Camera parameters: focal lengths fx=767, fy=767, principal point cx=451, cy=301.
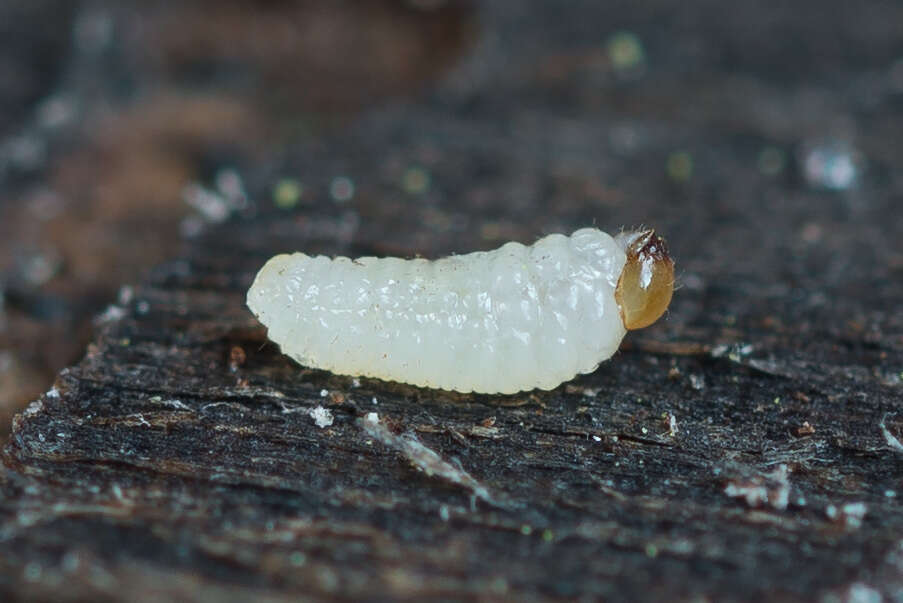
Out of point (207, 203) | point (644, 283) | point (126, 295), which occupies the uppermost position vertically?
point (207, 203)

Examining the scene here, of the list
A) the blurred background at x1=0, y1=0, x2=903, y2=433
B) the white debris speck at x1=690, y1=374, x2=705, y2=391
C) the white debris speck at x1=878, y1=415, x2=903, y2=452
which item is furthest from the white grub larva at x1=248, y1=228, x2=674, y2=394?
the white debris speck at x1=878, y1=415, x2=903, y2=452

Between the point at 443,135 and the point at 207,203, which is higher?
the point at 443,135

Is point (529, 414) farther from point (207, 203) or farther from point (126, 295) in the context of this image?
point (207, 203)

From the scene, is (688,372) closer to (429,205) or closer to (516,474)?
(516,474)

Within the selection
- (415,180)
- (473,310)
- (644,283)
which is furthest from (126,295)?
(644,283)

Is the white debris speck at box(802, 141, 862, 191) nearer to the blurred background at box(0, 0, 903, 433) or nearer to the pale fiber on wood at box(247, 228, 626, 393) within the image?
the blurred background at box(0, 0, 903, 433)

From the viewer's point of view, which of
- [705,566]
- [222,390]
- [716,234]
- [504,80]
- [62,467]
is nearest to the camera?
[705,566]

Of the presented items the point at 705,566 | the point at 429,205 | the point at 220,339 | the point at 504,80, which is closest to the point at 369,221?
the point at 429,205

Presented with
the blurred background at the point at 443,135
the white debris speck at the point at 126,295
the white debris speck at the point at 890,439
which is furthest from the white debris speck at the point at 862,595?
the white debris speck at the point at 126,295
